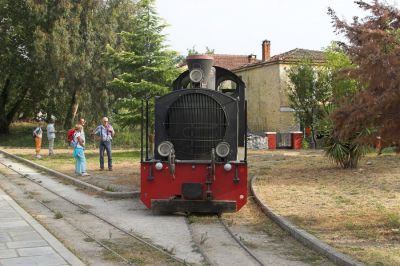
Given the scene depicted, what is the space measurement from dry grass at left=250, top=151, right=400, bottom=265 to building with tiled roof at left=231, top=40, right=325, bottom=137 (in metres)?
18.6

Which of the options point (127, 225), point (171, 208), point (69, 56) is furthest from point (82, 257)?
point (69, 56)

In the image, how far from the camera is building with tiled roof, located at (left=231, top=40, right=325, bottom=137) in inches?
1404

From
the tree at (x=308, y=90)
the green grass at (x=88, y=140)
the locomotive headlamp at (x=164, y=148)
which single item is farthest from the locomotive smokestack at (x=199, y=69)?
the tree at (x=308, y=90)

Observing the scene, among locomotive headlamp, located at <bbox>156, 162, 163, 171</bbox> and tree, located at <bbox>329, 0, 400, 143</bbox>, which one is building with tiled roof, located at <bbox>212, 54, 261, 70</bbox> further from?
tree, located at <bbox>329, 0, 400, 143</bbox>

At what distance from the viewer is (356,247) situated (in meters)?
6.80

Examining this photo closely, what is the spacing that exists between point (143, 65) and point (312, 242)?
698 inches

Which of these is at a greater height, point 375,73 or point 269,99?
point 269,99

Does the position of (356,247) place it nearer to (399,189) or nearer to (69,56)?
(399,189)

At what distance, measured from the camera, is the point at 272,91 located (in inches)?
1443

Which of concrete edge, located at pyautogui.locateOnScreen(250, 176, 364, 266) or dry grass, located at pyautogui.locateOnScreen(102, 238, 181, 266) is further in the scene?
dry grass, located at pyautogui.locateOnScreen(102, 238, 181, 266)

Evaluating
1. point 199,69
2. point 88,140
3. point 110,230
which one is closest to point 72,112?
point 88,140

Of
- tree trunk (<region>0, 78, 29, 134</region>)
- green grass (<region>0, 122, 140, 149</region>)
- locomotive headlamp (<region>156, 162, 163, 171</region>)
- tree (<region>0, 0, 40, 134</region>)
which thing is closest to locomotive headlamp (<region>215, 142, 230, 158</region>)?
locomotive headlamp (<region>156, 162, 163, 171</region>)

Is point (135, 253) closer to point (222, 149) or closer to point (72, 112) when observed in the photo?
point (222, 149)

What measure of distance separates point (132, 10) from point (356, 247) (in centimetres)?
3210
